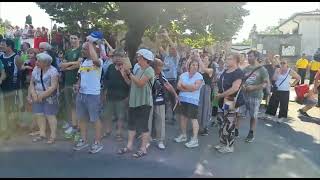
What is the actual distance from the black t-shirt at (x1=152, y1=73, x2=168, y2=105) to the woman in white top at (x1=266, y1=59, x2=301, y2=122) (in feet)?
12.4

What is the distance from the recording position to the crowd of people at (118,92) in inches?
273

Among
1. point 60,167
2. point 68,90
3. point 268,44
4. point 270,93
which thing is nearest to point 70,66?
point 68,90

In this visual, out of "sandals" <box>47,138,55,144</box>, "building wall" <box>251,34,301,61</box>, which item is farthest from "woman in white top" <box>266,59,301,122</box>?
"building wall" <box>251,34,301,61</box>

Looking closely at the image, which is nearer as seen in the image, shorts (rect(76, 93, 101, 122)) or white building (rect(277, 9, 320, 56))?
shorts (rect(76, 93, 101, 122))

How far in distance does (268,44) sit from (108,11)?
2722cm

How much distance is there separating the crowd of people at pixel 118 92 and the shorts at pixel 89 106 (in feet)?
0.05

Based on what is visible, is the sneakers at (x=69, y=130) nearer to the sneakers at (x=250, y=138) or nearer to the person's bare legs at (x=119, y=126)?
the person's bare legs at (x=119, y=126)

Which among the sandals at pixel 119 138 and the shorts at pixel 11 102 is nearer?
the sandals at pixel 119 138

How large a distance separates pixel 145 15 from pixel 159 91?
4.56 metres

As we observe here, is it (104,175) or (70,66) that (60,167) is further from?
(70,66)

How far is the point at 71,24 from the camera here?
13.4 m

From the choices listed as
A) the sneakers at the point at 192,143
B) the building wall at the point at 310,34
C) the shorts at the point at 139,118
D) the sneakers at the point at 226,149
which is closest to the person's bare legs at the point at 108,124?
the shorts at the point at 139,118

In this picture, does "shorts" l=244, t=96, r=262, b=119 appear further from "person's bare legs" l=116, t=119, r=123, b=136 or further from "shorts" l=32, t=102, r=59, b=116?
"shorts" l=32, t=102, r=59, b=116

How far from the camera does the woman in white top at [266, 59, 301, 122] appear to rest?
10.1m
